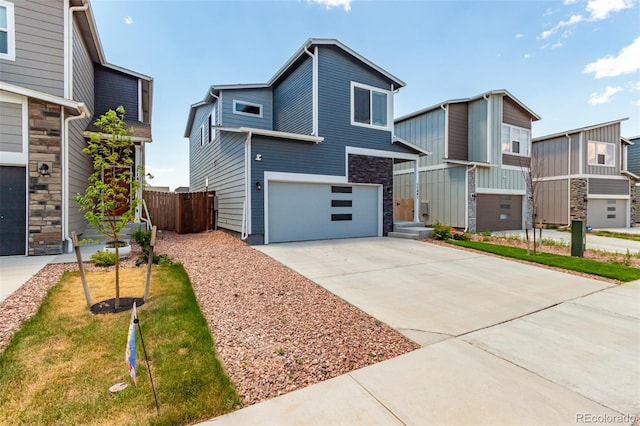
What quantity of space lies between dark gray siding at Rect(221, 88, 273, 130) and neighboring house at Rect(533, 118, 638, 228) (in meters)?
14.5

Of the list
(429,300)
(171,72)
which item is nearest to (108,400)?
(429,300)

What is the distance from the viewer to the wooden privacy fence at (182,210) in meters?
12.4

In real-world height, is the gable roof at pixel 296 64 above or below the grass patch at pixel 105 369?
above

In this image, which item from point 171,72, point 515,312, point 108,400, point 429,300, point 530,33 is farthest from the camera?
point 171,72

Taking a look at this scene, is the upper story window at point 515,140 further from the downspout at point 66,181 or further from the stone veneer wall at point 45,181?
the stone veneer wall at point 45,181

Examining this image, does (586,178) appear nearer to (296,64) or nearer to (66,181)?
(296,64)

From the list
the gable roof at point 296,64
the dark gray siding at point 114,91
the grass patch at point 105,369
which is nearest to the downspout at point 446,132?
the gable roof at point 296,64

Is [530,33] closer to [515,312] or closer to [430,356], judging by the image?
[515,312]

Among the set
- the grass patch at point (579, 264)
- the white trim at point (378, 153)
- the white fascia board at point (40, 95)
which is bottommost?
the grass patch at point (579, 264)

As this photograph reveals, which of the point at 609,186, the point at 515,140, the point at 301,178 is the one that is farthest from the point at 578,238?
the point at 609,186

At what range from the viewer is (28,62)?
7160mm

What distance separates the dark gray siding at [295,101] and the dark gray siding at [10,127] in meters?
7.47

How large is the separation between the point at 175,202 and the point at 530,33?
48.9 feet

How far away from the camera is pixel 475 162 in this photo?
1377cm
